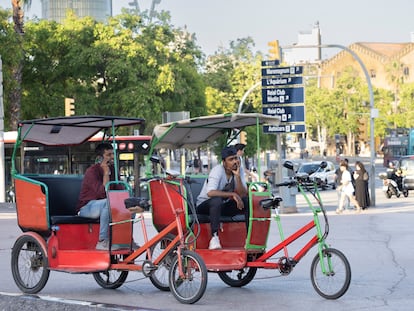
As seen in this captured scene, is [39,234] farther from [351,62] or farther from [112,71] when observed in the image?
[351,62]

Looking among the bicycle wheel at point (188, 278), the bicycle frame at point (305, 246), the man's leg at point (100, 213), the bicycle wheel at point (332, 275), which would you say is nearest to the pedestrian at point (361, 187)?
the bicycle frame at point (305, 246)

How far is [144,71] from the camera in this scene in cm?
4991

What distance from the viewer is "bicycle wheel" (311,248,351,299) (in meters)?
10.3

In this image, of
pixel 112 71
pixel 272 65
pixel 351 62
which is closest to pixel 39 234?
pixel 272 65

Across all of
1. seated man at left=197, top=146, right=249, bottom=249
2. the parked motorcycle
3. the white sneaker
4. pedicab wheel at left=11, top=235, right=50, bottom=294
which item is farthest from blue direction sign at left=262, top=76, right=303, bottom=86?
the white sneaker

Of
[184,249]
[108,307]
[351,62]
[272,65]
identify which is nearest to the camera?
[108,307]

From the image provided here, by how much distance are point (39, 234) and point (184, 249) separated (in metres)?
1.91

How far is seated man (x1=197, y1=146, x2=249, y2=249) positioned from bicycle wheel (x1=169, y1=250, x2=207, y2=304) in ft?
2.43

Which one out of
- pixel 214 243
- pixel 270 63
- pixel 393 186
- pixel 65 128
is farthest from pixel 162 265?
pixel 393 186

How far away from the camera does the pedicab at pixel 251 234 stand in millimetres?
10492

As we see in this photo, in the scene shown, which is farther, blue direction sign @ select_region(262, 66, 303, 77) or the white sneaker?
blue direction sign @ select_region(262, 66, 303, 77)

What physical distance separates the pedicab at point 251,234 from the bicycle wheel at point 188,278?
1.09 feet

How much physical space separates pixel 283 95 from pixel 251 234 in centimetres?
2075

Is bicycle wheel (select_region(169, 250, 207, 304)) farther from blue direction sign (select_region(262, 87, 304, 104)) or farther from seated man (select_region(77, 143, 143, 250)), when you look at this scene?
blue direction sign (select_region(262, 87, 304, 104))
